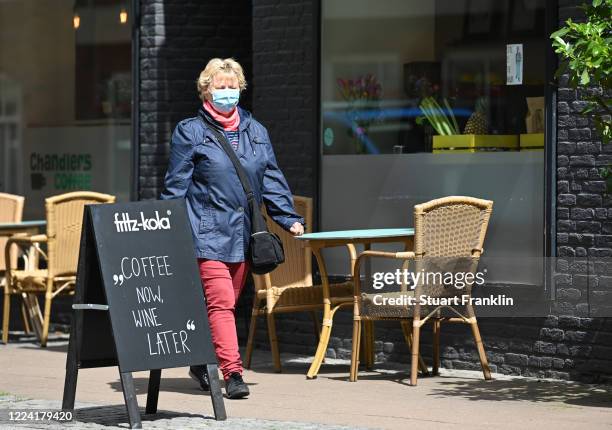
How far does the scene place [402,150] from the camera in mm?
10328

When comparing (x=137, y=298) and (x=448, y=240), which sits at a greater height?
(x=448, y=240)

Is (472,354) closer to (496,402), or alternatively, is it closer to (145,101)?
(496,402)

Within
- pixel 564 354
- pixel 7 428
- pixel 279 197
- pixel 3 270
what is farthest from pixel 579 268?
pixel 3 270

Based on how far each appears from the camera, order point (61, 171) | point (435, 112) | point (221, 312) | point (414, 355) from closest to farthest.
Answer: point (221, 312), point (414, 355), point (435, 112), point (61, 171)

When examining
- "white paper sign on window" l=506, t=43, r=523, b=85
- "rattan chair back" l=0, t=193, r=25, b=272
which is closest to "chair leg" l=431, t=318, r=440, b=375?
"white paper sign on window" l=506, t=43, r=523, b=85

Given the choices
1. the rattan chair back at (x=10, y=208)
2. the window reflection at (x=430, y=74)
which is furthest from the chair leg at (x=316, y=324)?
the rattan chair back at (x=10, y=208)

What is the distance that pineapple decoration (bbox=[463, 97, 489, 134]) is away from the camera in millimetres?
9953

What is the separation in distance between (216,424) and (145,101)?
15.8 ft

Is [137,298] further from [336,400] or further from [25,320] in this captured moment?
[25,320]

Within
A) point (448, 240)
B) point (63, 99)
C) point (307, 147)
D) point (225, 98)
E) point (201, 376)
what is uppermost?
point (63, 99)

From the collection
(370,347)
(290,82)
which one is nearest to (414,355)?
(370,347)

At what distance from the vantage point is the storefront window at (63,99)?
12.3 metres

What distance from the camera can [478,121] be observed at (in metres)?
10.0

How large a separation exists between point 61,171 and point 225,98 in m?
4.75
